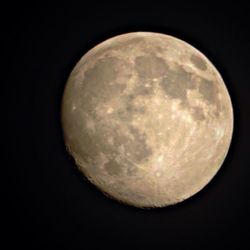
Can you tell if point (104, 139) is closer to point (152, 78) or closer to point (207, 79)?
point (152, 78)

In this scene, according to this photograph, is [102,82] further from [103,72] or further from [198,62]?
[198,62]

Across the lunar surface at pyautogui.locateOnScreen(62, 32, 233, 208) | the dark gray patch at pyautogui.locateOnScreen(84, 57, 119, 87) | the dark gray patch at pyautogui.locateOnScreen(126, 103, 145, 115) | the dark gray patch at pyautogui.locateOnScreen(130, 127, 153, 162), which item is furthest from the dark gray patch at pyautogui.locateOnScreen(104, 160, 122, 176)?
the dark gray patch at pyautogui.locateOnScreen(84, 57, 119, 87)

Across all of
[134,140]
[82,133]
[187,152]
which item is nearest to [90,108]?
[82,133]

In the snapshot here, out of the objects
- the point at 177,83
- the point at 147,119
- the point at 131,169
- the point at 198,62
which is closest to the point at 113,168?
the point at 131,169

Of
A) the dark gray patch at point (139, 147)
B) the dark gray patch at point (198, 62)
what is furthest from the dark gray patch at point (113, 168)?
the dark gray patch at point (198, 62)

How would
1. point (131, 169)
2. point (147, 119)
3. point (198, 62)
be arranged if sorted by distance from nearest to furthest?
1. point (147, 119)
2. point (131, 169)
3. point (198, 62)

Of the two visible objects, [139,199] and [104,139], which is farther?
[139,199]

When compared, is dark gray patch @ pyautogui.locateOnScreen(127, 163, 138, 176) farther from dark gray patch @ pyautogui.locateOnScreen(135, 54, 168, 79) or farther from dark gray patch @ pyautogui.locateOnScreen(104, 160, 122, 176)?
dark gray patch @ pyautogui.locateOnScreen(135, 54, 168, 79)
